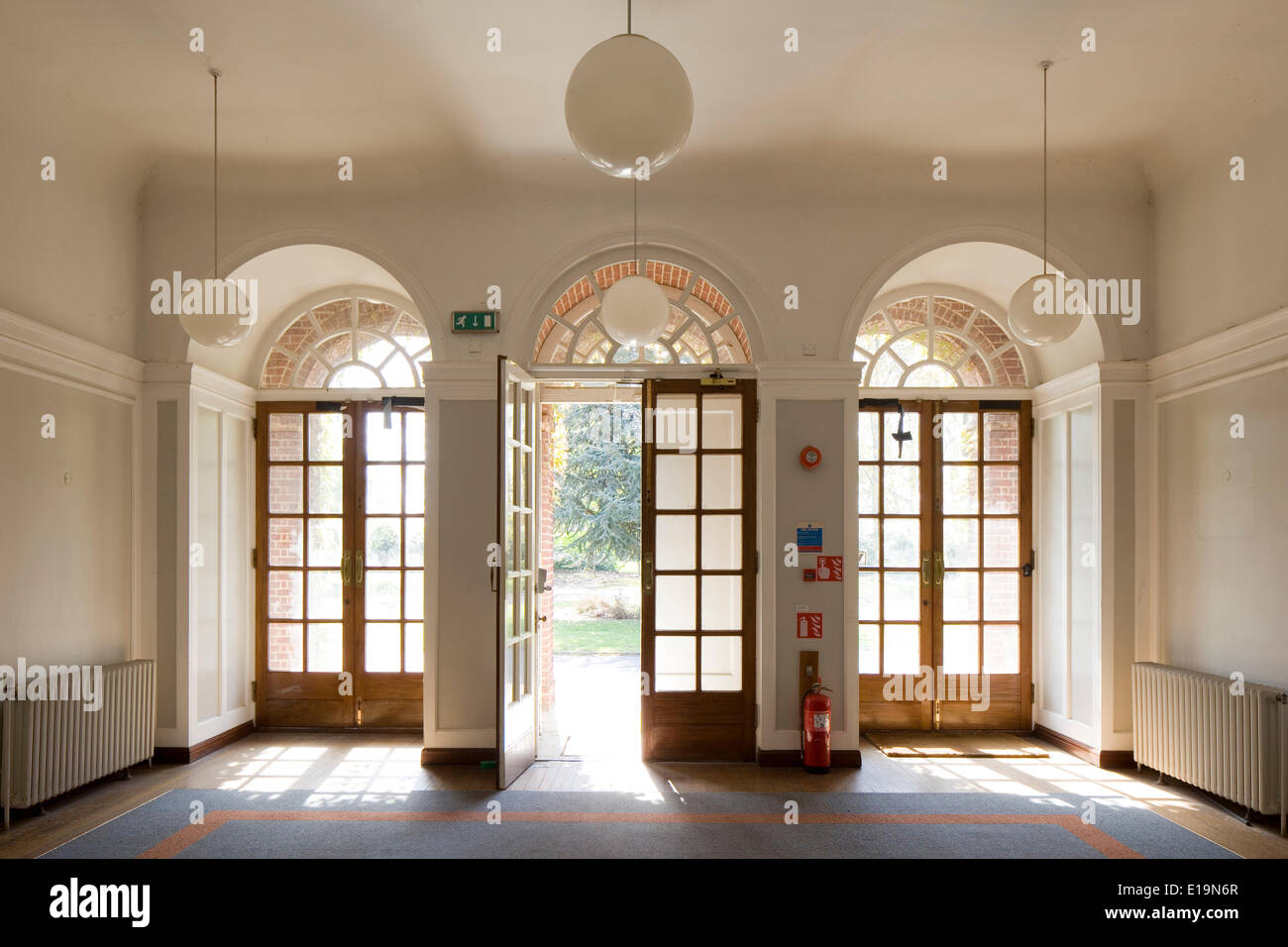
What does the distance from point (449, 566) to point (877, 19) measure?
3.90m

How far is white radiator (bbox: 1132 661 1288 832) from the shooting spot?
3.97 m

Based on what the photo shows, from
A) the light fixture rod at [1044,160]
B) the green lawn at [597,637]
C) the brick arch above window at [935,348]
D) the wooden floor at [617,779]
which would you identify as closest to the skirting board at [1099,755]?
the wooden floor at [617,779]

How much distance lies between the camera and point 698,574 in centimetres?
525

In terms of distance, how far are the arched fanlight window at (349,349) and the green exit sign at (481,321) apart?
3.04 ft

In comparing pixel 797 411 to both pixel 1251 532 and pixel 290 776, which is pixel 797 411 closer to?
pixel 1251 532

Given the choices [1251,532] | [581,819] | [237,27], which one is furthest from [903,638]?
[237,27]

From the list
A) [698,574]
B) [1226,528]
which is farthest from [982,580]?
[698,574]

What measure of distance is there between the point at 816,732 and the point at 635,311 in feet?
9.19

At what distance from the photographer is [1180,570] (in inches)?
192

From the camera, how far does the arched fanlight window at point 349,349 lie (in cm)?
602

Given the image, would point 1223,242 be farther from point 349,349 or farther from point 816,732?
point 349,349

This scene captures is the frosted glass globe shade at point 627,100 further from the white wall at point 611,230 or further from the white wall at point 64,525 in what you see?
the white wall at point 64,525

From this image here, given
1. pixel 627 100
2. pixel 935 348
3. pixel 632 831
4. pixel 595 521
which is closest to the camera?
pixel 627 100

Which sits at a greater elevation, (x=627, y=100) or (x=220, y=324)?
(x=627, y=100)
